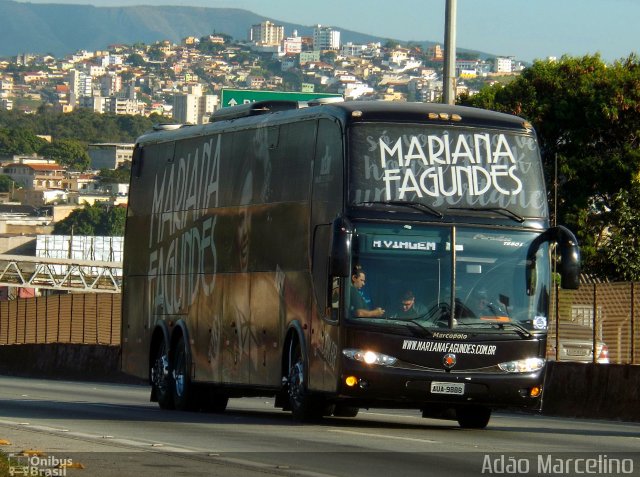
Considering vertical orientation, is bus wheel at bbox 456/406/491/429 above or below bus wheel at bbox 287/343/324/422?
below

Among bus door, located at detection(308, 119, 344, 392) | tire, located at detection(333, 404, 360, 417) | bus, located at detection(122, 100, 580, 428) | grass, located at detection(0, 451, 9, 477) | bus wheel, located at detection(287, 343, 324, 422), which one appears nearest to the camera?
grass, located at detection(0, 451, 9, 477)

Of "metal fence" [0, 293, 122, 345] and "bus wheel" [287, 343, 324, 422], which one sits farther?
"metal fence" [0, 293, 122, 345]

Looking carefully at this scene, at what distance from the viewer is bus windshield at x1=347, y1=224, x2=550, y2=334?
61.1 feet

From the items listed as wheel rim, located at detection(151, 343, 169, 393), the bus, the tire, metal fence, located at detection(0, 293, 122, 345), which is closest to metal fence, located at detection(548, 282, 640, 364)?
the tire

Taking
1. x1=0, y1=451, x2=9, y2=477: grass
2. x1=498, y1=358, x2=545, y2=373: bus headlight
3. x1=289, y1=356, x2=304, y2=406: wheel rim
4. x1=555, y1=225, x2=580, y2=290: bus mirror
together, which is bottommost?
x1=0, y1=451, x2=9, y2=477: grass

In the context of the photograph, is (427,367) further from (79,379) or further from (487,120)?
(79,379)

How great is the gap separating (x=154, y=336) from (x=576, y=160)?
30.5 meters

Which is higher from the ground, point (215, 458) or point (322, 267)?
point (322, 267)

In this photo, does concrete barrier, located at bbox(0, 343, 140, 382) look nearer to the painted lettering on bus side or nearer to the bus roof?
the painted lettering on bus side

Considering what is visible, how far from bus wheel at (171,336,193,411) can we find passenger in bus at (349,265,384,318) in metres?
5.42

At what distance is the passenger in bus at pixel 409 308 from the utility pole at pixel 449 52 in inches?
312

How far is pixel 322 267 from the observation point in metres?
19.1

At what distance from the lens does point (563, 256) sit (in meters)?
18.6

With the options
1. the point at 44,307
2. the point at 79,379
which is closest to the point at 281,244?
the point at 79,379
